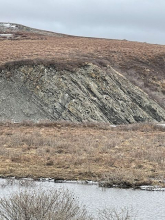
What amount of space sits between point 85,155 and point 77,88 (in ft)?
67.3

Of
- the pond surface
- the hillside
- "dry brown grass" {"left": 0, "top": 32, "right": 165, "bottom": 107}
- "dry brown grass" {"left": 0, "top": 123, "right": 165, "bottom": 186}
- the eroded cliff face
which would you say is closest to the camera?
the pond surface

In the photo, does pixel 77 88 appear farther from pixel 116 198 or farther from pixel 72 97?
pixel 116 198

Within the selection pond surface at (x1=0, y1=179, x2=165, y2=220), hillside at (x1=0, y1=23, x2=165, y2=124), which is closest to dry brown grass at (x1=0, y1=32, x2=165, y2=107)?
hillside at (x1=0, y1=23, x2=165, y2=124)

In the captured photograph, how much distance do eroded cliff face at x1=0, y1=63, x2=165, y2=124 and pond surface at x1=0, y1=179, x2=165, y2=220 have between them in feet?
72.8

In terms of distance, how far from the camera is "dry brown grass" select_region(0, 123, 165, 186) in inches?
706

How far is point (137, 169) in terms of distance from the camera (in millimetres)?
18984

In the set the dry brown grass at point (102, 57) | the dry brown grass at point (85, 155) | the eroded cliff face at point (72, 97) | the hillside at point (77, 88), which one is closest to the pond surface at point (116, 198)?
the dry brown grass at point (85, 155)

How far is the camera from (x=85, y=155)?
21844mm

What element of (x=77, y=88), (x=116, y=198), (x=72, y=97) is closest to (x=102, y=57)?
(x=77, y=88)

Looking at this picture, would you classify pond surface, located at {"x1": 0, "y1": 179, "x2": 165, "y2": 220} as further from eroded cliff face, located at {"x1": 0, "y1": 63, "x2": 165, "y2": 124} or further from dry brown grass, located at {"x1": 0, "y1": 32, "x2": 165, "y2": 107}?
dry brown grass, located at {"x1": 0, "y1": 32, "x2": 165, "y2": 107}

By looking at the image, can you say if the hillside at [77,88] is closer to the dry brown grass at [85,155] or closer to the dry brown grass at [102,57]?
the dry brown grass at [102,57]

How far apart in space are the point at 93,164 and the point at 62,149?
403 centimetres

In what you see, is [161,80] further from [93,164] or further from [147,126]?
[93,164]

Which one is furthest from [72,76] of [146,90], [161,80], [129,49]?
[129,49]
